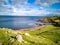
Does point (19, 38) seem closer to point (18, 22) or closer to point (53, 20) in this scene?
point (18, 22)

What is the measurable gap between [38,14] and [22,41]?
1409 mm

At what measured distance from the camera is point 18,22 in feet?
19.3

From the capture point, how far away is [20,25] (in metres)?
5.82

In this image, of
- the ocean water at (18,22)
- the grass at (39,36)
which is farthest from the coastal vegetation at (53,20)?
the ocean water at (18,22)

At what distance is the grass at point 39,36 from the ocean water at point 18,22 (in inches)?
7.8

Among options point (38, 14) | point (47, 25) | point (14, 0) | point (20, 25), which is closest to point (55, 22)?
point (47, 25)

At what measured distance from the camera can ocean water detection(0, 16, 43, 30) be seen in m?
5.73

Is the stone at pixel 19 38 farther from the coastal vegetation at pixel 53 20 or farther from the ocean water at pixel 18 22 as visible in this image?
the coastal vegetation at pixel 53 20

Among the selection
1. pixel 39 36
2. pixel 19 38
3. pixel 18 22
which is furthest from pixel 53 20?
pixel 19 38

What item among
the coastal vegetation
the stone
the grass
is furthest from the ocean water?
the stone

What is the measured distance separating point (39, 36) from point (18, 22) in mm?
996

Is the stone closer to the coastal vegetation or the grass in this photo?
the grass

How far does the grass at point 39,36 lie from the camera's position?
17.8 ft

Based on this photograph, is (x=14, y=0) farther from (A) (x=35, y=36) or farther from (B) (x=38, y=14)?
(A) (x=35, y=36)
